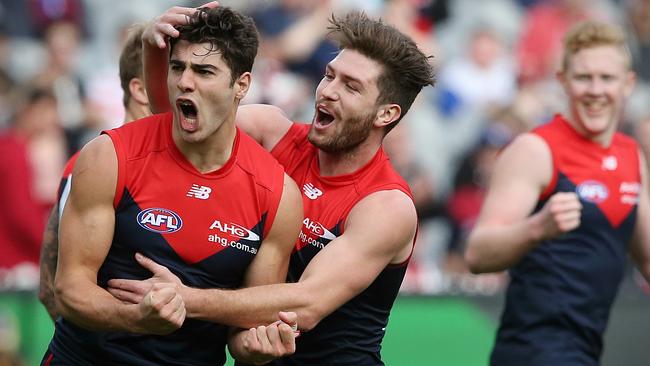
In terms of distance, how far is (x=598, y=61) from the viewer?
7148 millimetres

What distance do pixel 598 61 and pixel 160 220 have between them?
316 centimetres

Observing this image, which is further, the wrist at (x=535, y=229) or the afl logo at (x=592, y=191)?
the afl logo at (x=592, y=191)

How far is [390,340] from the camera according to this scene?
364 inches

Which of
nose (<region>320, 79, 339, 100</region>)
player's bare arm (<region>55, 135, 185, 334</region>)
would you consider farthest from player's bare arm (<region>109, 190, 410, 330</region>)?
nose (<region>320, 79, 339, 100</region>)

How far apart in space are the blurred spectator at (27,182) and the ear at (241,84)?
5.02 metres

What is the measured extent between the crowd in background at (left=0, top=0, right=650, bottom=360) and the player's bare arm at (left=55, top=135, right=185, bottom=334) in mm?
4932

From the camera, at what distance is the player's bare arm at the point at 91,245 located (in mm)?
5023

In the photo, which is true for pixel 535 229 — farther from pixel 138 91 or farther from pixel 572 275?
pixel 138 91

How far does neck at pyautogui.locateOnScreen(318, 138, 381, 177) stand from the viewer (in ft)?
19.3

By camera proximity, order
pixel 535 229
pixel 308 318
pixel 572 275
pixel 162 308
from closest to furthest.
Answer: pixel 162 308
pixel 308 318
pixel 535 229
pixel 572 275

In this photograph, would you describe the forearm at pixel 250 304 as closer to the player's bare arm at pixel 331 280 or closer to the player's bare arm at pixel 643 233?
the player's bare arm at pixel 331 280

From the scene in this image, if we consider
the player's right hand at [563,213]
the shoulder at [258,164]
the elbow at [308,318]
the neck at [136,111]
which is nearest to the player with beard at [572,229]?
the player's right hand at [563,213]

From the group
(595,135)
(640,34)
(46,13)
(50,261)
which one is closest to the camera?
(50,261)

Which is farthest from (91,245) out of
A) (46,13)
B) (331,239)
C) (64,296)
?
(46,13)
